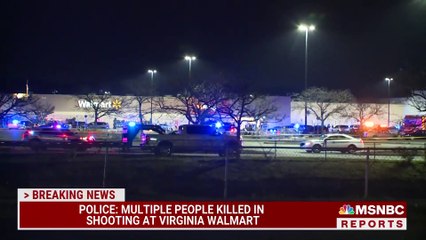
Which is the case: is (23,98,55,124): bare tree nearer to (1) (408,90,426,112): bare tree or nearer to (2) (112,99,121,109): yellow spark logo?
(2) (112,99,121,109): yellow spark logo

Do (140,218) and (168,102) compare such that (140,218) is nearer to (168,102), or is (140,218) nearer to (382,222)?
(382,222)

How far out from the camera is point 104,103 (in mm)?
59375

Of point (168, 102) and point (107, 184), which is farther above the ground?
point (168, 102)

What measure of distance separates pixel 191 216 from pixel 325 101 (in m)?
49.9

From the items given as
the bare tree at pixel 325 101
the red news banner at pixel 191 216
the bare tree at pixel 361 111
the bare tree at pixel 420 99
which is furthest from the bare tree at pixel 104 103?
the red news banner at pixel 191 216

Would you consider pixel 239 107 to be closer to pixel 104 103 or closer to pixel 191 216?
pixel 191 216

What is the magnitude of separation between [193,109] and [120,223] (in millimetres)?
25166

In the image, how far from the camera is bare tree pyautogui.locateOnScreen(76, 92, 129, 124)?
5725cm

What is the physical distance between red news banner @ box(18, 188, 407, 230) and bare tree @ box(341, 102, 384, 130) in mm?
53429

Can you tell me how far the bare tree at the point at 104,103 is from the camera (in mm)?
57250

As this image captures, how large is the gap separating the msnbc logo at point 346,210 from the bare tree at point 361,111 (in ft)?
175

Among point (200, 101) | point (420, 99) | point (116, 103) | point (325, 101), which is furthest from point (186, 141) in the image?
point (325, 101)

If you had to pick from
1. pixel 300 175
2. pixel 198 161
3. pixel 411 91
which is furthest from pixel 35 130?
pixel 411 91

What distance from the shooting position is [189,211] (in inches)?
384
